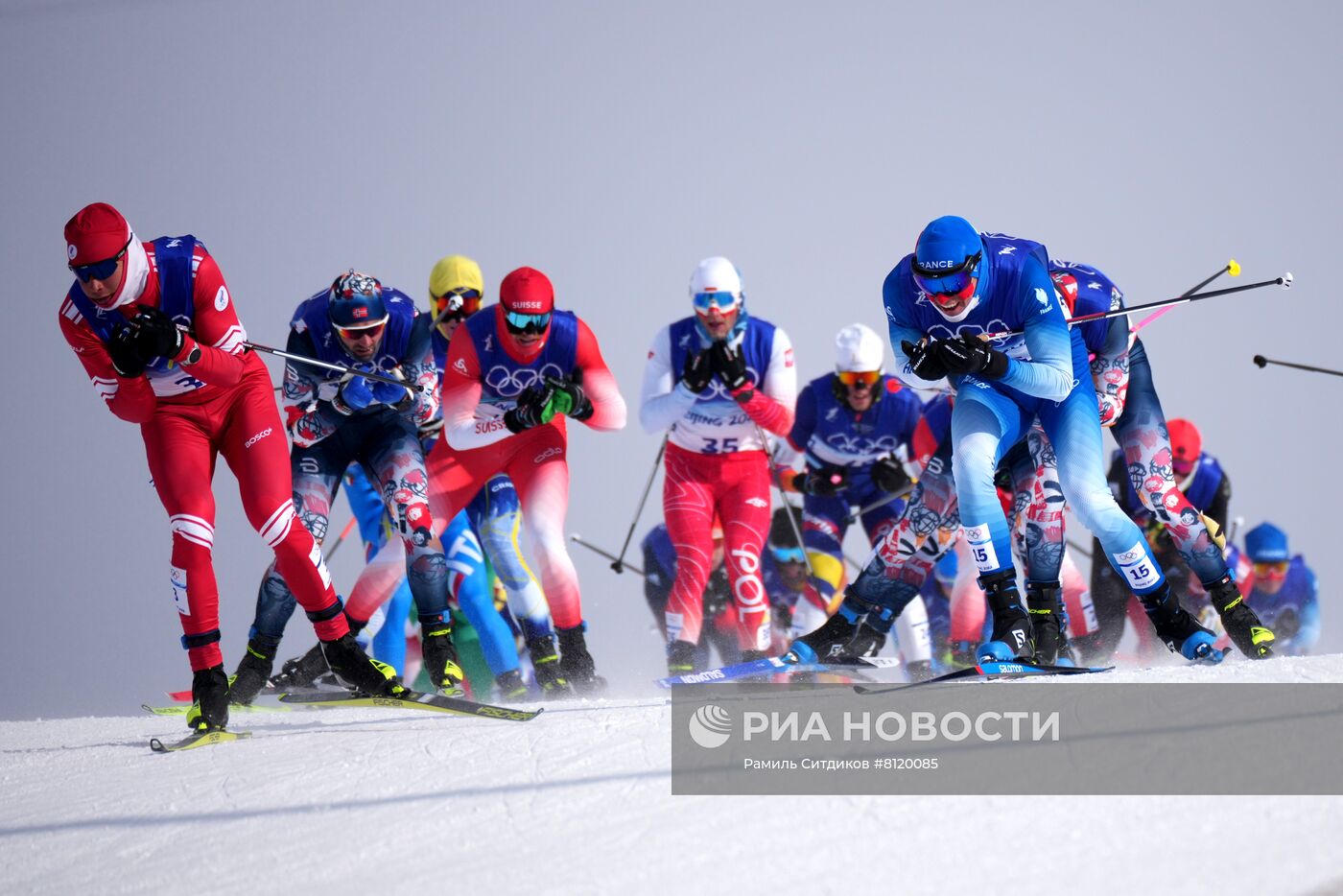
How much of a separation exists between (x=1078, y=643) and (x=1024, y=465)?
1.99m

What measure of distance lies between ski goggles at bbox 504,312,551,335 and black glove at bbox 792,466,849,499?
2.09 metres

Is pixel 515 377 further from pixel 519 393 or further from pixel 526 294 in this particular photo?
pixel 526 294

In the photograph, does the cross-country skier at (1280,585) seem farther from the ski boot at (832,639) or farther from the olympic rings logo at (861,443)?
the ski boot at (832,639)

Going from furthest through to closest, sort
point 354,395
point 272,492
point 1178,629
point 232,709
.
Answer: point 354,395, point 232,709, point 1178,629, point 272,492

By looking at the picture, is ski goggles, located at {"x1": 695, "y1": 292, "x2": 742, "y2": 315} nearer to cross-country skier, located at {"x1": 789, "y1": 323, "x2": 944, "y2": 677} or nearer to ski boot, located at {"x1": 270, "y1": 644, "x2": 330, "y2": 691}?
cross-country skier, located at {"x1": 789, "y1": 323, "x2": 944, "y2": 677}

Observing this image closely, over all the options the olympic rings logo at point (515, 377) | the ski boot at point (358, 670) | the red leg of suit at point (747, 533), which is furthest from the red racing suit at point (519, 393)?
the ski boot at point (358, 670)

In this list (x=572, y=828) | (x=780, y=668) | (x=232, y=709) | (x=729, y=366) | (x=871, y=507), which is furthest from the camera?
(x=871, y=507)

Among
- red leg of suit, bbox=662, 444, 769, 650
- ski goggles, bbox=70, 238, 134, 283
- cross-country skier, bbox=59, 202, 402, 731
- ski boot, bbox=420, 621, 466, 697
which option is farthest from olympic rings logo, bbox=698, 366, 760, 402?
ski goggles, bbox=70, 238, 134, 283

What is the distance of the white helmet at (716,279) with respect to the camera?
6684 mm

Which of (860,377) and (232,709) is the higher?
(860,377)

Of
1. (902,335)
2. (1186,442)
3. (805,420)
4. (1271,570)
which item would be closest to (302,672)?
(805,420)

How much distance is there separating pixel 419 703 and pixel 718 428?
2.30 meters

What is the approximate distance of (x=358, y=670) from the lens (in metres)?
5.27

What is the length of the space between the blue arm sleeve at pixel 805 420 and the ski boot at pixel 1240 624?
9.00ft
